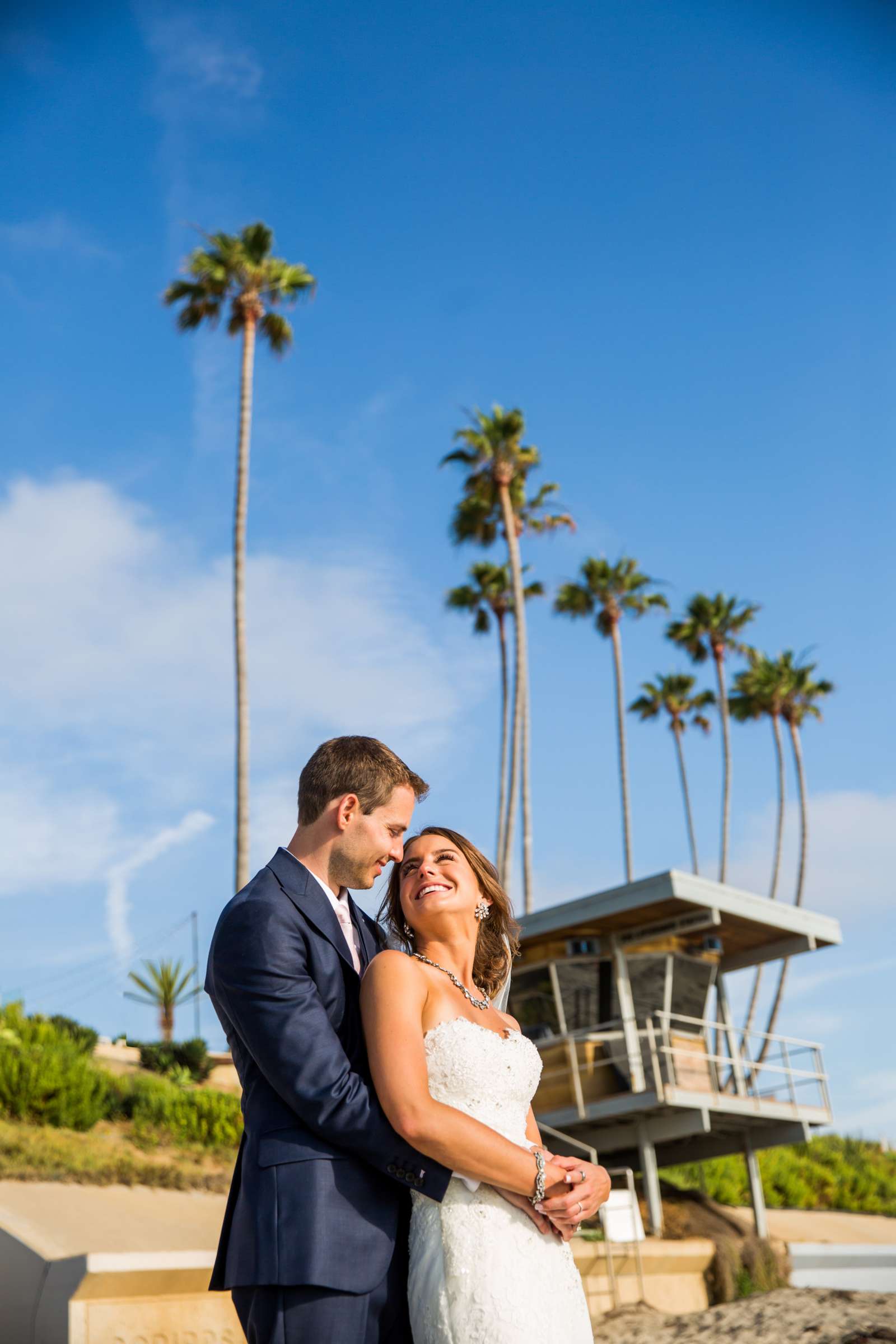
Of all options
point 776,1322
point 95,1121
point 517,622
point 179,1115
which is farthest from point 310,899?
point 517,622

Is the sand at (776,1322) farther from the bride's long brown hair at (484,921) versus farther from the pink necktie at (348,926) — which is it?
the pink necktie at (348,926)

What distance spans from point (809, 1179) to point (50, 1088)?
81.6 ft

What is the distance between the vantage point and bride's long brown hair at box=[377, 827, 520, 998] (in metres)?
4.31

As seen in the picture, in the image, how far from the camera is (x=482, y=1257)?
3473 millimetres

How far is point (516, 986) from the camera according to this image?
22953 mm

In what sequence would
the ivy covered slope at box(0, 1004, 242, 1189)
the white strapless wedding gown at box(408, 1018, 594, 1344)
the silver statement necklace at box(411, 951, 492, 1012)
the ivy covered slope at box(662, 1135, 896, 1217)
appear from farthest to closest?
the ivy covered slope at box(662, 1135, 896, 1217)
the ivy covered slope at box(0, 1004, 242, 1189)
the silver statement necklace at box(411, 951, 492, 1012)
the white strapless wedding gown at box(408, 1018, 594, 1344)

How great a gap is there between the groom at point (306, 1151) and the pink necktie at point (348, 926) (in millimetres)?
69

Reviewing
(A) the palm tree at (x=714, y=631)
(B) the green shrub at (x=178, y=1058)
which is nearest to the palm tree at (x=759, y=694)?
(A) the palm tree at (x=714, y=631)

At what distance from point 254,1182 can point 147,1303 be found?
696 centimetres

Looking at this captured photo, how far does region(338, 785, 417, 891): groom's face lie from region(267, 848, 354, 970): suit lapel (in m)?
0.12

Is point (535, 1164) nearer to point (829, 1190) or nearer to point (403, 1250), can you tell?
point (403, 1250)

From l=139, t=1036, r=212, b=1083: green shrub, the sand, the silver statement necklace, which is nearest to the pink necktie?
the silver statement necklace

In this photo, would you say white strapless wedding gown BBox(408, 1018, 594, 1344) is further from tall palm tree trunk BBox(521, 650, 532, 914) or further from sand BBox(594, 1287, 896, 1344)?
tall palm tree trunk BBox(521, 650, 532, 914)

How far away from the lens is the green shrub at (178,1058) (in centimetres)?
2512
